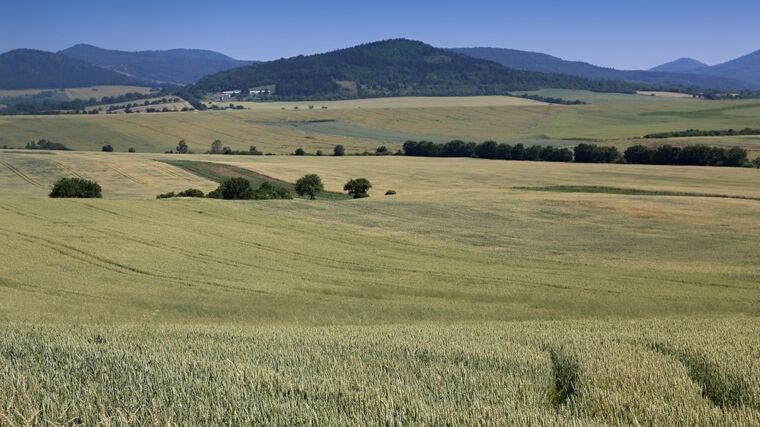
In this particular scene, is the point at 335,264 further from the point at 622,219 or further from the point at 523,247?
the point at 622,219

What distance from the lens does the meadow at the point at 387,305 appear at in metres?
6.60

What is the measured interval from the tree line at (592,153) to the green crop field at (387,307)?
2207cm

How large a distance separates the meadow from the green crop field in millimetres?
58

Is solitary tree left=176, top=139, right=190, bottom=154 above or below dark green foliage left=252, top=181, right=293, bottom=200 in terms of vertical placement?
above

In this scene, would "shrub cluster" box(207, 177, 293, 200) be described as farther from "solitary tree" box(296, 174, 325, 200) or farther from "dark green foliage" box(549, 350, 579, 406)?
"dark green foliage" box(549, 350, 579, 406)

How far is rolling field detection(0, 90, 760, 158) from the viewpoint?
12450 centimetres

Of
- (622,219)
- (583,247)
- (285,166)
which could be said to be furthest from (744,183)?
(285,166)

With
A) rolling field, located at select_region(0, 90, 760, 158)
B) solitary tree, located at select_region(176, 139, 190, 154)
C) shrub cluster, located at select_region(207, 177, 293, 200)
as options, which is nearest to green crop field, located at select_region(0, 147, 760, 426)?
shrub cluster, located at select_region(207, 177, 293, 200)

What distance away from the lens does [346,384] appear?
7.23m

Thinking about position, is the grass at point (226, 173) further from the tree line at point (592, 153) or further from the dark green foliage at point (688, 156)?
the dark green foliage at point (688, 156)

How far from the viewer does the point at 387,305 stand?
22.8 meters

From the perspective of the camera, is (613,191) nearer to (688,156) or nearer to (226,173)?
(688,156)

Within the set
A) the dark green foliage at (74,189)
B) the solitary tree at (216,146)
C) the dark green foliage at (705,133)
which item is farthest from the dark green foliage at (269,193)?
the dark green foliage at (705,133)

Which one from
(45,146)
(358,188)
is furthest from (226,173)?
(45,146)
